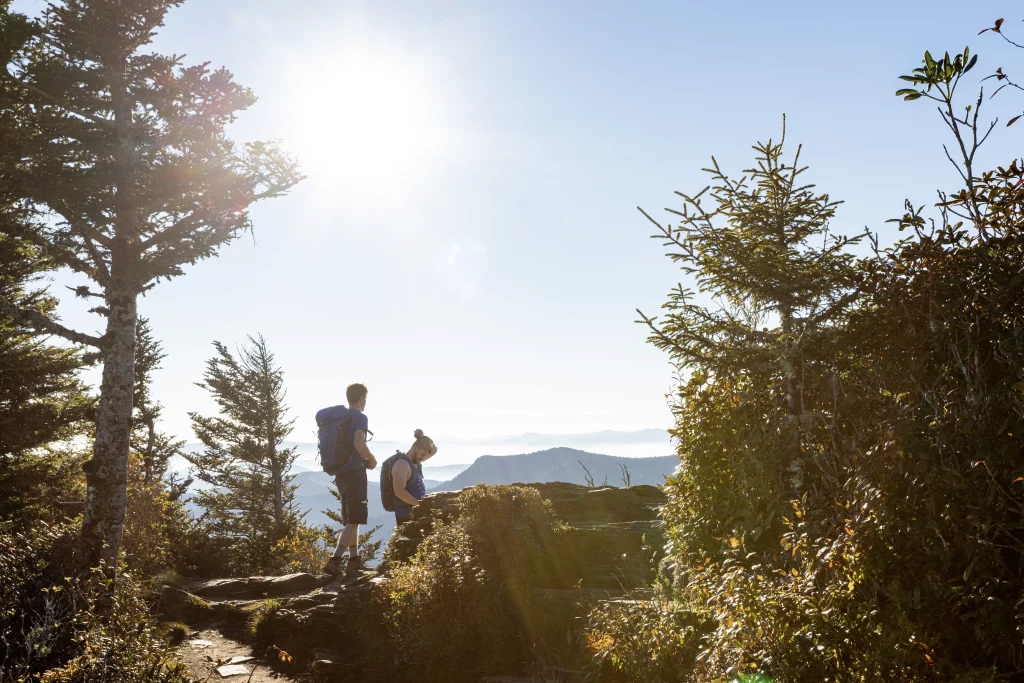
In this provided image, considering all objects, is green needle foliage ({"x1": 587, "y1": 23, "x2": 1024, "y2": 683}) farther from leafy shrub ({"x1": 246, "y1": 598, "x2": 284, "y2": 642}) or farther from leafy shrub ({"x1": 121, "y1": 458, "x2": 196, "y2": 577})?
leafy shrub ({"x1": 121, "y1": 458, "x2": 196, "y2": 577})

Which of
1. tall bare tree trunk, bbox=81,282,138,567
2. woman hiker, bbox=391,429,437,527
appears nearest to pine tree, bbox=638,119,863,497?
woman hiker, bbox=391,429,437,527

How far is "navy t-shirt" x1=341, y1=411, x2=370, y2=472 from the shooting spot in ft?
31.1

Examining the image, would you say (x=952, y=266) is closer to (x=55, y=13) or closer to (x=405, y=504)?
(x=405, y=504)

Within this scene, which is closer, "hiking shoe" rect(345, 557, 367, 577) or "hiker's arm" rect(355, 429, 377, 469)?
"hiker's arm" rect(355, 429, 377, 469)

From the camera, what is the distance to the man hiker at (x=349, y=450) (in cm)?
947

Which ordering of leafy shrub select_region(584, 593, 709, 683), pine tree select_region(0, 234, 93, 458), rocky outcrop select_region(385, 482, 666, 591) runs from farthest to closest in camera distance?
1. pine tree select_region(0, 234, 93, 458)
2. rocky outcrop select_region(385, 482, 666, 591)
3. leafy shrub select_region(584, 593, 709, 683)

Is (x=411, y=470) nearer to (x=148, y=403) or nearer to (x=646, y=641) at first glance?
(x=646, y=641)

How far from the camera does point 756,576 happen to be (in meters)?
4.46

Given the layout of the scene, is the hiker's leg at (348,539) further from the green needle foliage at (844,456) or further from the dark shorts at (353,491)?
the green needle foliage at (844,456)

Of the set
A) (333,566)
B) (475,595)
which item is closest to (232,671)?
(333,566)

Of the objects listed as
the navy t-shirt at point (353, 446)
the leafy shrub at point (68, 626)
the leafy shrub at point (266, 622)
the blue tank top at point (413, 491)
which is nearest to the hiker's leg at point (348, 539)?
the blue tank top at point (413, 491)

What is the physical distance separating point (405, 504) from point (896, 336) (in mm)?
8366

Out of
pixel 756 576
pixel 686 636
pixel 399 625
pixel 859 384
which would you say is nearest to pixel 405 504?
pixel 399 625

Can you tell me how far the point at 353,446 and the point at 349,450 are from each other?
0.36 ft
